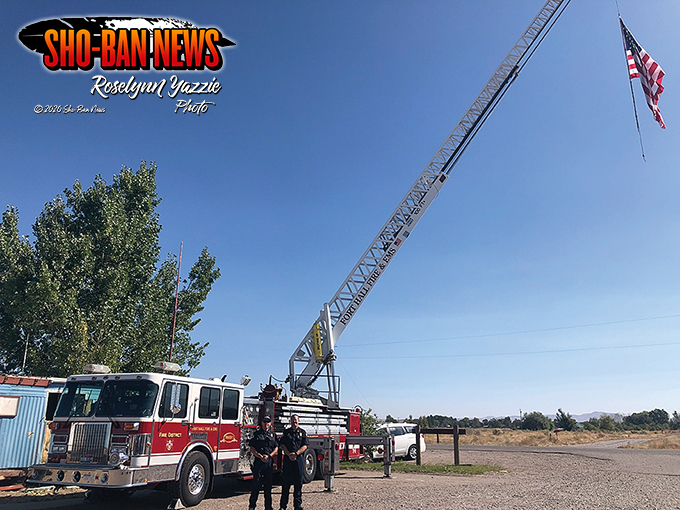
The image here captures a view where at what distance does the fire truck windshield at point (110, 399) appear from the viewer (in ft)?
31.5

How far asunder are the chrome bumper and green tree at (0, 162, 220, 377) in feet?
37.0

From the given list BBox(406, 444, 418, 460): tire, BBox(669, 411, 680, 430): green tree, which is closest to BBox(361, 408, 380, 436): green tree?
BBox(406, 444, 418, 460): tire

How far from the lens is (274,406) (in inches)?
527

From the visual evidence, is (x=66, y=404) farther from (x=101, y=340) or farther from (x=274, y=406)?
(x=101, y=340)

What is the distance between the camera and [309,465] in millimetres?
14109

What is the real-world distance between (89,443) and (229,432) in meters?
3.17

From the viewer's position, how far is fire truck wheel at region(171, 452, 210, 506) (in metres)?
9.84

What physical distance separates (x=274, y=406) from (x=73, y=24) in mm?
13212

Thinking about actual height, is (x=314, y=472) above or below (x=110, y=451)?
below

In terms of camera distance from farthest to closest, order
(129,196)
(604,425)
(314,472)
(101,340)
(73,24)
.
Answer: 1. (604,425)
2. (129,196)
3. (101,340)
4. (73,24)
5. (314,472)

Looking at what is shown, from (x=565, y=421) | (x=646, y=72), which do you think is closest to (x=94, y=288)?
(x=646, y=72)

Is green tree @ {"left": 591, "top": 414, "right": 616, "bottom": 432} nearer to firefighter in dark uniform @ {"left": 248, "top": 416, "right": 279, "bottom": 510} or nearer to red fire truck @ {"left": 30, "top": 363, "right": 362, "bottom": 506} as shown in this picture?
red fire truck @ {"left": 30, "top": 363, "right": 362, "bottom": 506}

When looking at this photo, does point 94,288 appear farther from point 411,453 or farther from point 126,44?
point 411,453

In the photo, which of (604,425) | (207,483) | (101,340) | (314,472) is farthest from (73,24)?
(604,425)
